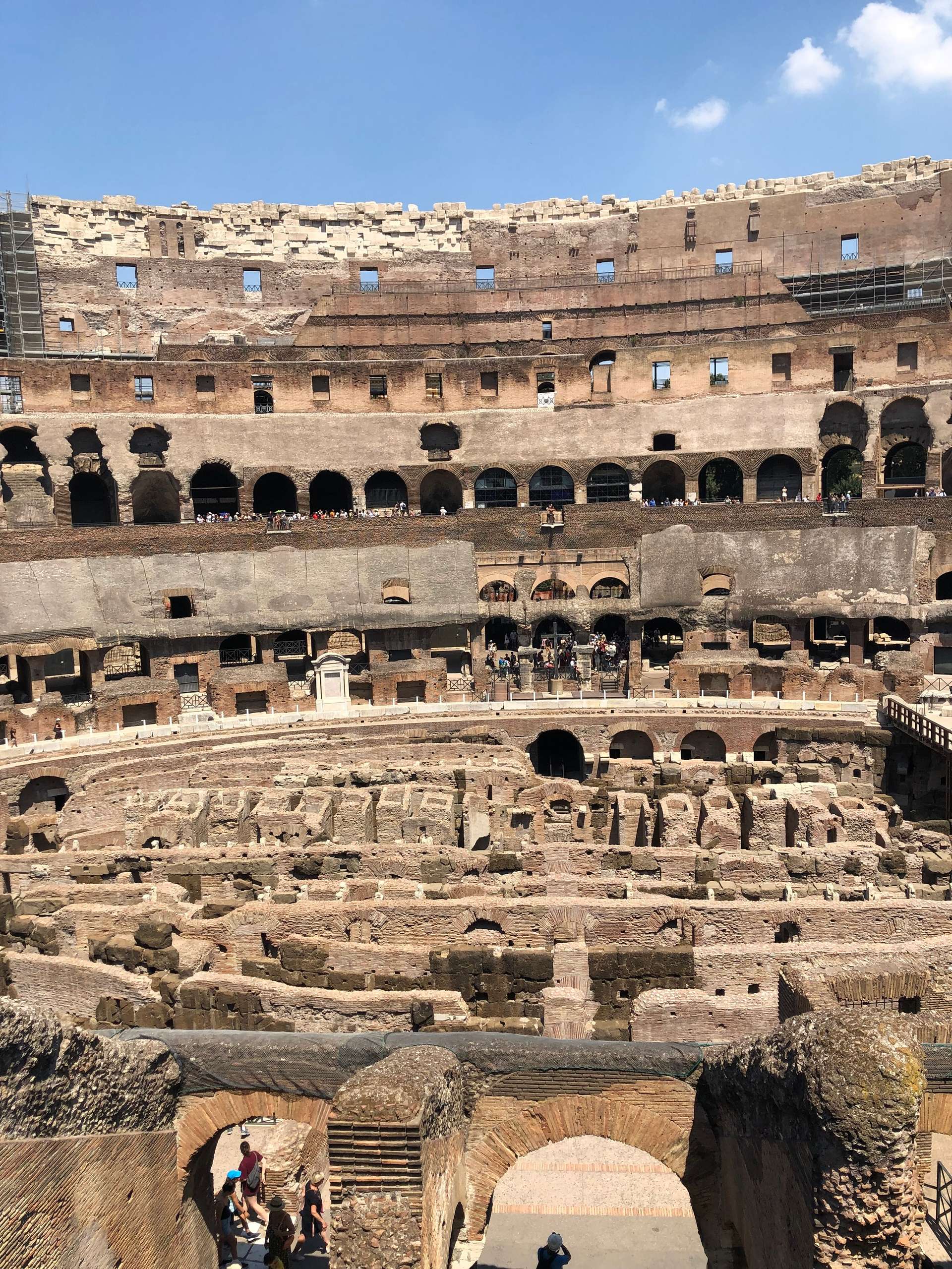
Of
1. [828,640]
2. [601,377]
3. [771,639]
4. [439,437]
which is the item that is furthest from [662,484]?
[828,640]

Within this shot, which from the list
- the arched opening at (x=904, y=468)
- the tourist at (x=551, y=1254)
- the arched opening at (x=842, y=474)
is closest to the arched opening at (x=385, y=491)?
the arched opening at (x=842, y=474)

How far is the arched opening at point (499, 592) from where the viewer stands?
3831 centimetres

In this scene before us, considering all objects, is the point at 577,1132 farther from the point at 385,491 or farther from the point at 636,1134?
the point at 385,491

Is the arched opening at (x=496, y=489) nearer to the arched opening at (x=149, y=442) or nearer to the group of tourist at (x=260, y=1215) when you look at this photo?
the arched opening at (x=149, y=442)

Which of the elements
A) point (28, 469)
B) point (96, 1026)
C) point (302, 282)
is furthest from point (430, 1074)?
point (302, 282)

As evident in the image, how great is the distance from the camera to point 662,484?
46.7 m

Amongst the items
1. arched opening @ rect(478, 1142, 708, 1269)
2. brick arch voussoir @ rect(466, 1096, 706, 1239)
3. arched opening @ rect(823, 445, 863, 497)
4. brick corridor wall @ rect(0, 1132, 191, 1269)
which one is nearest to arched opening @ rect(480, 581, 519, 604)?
arched opening @ rect(823, 445, 863, 497)

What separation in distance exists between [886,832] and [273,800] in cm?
1216

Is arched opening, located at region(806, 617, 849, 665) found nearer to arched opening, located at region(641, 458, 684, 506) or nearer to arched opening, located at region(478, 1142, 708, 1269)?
arched opening, located at region(641, 458, 684, 506)

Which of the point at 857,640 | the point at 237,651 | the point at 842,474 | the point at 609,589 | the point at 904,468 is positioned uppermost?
the point at 904,468

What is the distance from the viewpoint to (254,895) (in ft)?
53.4

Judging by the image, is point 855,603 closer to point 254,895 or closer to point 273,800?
point 273,800

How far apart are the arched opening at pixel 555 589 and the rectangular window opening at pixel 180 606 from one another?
12.9m

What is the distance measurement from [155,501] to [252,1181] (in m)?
37.9
